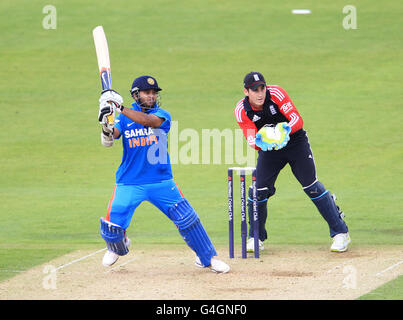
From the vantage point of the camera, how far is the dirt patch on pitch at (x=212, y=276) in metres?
7.59

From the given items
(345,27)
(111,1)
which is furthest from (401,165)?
(111,1)

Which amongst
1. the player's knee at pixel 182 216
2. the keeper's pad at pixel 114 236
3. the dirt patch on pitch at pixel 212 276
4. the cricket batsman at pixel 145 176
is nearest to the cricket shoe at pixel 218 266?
the dirt patch on pitch at pixel 212 276

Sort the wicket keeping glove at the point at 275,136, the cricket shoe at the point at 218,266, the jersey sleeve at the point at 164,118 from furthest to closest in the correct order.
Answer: the wicket keeping glove at the point at 275,136 < the cricket shoe at the point at 218,266 < the jersey sleeve at the point at 164,118

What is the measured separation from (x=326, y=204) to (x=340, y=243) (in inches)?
18.2

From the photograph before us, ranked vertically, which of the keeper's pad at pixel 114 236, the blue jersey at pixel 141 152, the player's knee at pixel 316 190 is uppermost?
Result: the blue jersey at pixel 141 152

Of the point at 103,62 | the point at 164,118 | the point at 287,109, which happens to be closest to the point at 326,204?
the point at 287,109

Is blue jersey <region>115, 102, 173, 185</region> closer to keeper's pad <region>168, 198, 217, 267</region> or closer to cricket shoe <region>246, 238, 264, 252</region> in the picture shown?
keeper's pad <region>168, 198, 217, 267</region>

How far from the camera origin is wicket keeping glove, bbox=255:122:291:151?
884cm

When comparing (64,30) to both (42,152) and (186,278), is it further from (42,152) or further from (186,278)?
(186,278)

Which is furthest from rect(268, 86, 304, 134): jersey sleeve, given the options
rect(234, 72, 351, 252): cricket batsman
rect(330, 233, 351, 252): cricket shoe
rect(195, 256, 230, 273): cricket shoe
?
rect(195, 256, 230, 273): cricket shoe

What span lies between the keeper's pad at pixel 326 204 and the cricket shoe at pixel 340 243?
66mm

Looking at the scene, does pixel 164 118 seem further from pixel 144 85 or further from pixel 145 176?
pixel 145 176

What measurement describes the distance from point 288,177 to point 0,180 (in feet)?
16.1

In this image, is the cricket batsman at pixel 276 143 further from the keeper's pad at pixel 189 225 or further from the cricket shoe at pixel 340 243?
the keeper's pad at pixel 189 225
